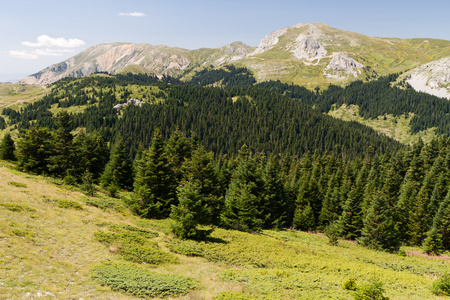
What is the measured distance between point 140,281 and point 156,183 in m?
23.6

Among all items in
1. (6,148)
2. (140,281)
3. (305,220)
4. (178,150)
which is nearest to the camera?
(140,281)

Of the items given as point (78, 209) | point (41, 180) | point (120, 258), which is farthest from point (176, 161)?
point (120, 258)

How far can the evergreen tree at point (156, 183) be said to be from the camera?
35.4m

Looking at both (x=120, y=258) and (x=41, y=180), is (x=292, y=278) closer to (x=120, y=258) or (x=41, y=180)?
(x=120, y=258)

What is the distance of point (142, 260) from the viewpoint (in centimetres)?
1994

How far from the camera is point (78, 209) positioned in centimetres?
2859

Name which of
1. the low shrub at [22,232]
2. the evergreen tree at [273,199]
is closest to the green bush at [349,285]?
the low shrub at [22,232]

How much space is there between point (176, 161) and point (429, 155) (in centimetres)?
9631

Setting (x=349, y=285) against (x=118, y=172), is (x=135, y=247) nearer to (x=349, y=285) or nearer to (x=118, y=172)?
(x=349, y=285)

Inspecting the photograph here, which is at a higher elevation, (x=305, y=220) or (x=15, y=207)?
(x=15, y=207)

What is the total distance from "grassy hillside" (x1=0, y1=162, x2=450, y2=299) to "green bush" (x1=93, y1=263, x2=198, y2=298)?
0.13 meters

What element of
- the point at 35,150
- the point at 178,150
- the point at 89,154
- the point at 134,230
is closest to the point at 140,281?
the point at 134,230

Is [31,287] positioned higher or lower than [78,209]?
higher

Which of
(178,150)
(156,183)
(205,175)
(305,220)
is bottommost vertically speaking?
(305,220)
